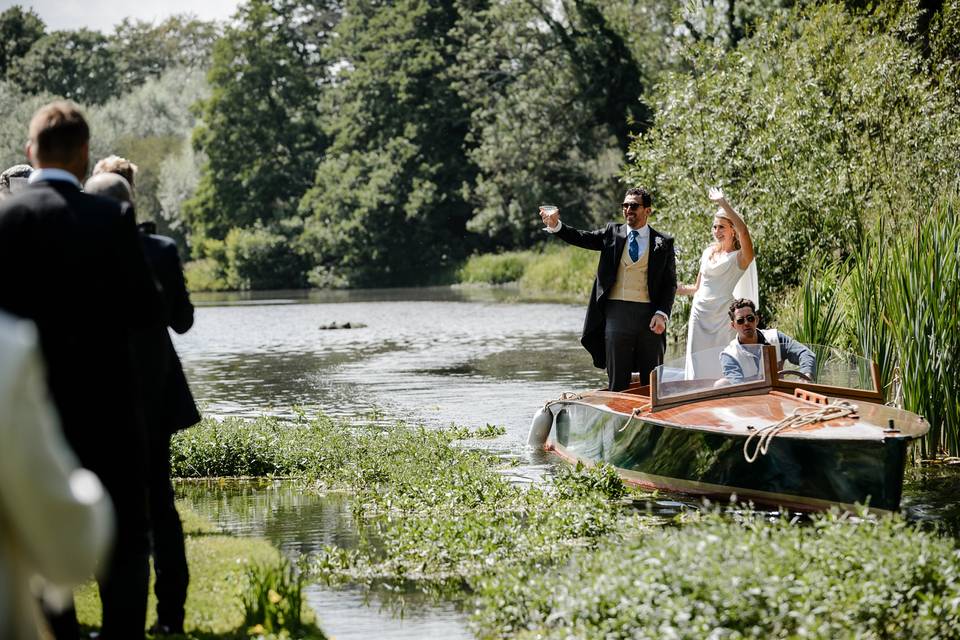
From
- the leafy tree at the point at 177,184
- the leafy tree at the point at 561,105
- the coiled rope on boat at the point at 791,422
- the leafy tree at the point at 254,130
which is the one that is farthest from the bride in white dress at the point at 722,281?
the leafy tree at the point at 177,184

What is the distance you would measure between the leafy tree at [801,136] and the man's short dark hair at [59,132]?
12038 mm

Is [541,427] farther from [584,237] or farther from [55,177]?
[55,177]

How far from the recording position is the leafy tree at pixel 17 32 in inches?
3890

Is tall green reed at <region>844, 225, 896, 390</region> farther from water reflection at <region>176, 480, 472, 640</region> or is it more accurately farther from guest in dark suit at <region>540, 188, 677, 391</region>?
water reflection at <region>176, 480, 472, 640</region>

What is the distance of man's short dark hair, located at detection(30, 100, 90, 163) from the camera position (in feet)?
14.9

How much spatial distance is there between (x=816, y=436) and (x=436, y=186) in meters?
58.3

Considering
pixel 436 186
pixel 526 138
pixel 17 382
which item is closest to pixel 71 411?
pixel 17 382

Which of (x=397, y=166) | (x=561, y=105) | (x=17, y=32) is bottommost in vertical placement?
(x=397, y=166)

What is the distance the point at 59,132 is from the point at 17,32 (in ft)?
340

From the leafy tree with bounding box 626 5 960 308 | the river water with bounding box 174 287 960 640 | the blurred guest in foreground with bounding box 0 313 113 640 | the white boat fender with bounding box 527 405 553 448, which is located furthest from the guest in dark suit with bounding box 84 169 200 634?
the leafy tree with bounding box 626 5 960 308

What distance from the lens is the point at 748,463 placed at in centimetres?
875

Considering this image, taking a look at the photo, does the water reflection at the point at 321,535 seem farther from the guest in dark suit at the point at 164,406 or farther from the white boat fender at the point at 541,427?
the white boat fender at the point at 541,427

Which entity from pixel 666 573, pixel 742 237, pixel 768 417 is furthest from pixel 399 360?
pixel 666 573

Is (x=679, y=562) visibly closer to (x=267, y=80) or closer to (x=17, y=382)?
(x=17, y=382)
